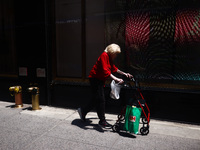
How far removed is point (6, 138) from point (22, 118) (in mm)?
1106

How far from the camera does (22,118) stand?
4559 millimetres

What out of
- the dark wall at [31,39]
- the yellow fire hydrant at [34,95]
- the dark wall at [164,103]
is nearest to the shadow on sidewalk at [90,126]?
the dark wall at [164,103]

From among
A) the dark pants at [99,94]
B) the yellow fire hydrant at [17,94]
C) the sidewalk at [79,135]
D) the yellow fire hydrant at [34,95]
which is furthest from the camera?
the yellow fire hydrant at [17,94]

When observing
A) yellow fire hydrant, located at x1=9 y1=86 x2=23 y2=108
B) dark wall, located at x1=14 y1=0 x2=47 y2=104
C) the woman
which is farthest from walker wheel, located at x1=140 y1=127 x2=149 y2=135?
yellow fire hydrant, located at x1=9 y1=86 x2=23 y2=108

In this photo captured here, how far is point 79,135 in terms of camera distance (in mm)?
3609

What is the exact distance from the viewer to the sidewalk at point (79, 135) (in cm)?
318

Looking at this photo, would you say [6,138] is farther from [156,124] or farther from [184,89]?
[184,89]

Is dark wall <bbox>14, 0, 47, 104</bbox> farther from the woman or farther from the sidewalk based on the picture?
the woman

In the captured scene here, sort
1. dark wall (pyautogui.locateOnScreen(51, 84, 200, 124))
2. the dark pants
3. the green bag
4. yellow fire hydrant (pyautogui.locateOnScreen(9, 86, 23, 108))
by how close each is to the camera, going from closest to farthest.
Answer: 1. the green bag
2. the dark pants
3. dark wall (pyautogui.locateOnScreen(51, 84, 200, 124))
4. yellow fire hydrant (pyautogui.locateOnScreen(9, 86, 23, 108))

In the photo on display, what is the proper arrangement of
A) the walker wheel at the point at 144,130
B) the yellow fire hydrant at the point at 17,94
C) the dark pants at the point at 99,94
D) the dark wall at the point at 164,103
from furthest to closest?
the yellow fire hydrant at the point at 17,94, the dark wall at the point at 164,103, the dark pants at the point at 99,94, the walker wheel at the point at 144,130

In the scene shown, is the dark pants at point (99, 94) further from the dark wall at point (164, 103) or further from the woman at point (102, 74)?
the dark wall at point (164, 103)

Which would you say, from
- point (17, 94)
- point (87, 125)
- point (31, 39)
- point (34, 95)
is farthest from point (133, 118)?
point (31, 39)

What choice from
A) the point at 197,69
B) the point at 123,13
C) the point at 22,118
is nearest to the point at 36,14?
A: the point at 123,13

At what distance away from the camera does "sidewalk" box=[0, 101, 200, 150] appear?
318 centimetres
